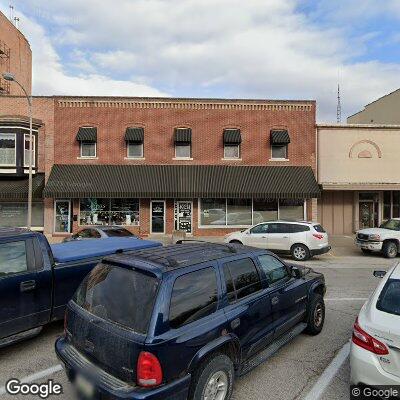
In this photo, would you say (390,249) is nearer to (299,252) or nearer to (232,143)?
(299,252)

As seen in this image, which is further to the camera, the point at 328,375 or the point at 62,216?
the point at 62,216

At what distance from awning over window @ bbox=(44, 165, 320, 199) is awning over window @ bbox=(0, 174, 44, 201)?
3.11 ft

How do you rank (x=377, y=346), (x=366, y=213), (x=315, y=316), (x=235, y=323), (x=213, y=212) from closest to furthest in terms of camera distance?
(x=377, y=346), (x=235, y=323), (x=315, y=316), (x=213, y=212), (x=366, y=213)

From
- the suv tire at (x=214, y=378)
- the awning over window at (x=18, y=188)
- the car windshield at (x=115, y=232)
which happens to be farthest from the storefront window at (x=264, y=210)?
the suv tire at (x=214, y=378)

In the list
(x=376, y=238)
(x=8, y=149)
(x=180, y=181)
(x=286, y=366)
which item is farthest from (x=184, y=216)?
(x=286, y=366)

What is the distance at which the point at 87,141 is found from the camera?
19.7 meters

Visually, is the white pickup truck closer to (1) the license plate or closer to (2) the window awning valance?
(2) the window awning valance

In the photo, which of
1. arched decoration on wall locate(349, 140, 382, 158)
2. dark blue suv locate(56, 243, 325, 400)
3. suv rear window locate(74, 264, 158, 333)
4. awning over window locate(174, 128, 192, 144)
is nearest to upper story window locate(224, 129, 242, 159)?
awning over window locate(174, 128, 192, 144)

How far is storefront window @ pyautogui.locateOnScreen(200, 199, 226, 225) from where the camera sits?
19766mm

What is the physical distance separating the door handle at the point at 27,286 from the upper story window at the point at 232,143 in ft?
51.0

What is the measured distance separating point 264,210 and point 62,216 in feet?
36.7

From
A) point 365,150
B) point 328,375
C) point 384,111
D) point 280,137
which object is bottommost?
point 328,375

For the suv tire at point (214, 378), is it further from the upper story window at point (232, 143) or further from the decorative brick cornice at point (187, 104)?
the decorative brick cornice at point (187, 104)

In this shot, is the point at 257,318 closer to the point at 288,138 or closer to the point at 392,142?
the point at 288,138
